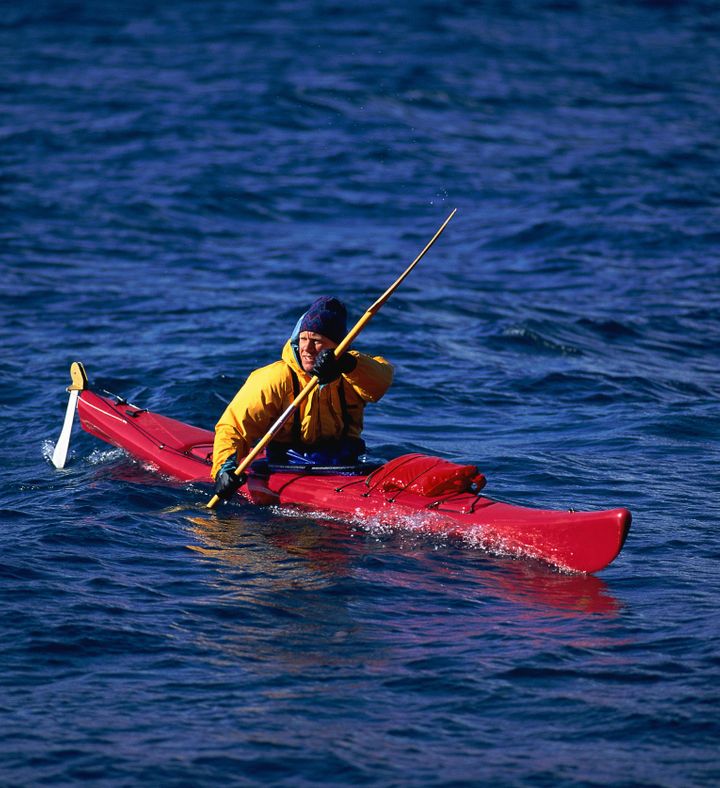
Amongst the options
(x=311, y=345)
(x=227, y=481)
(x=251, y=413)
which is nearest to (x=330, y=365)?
Answer: (x=311, y=345)

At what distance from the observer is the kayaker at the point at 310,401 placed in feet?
23.2

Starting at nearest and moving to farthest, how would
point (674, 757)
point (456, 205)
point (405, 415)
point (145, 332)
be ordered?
1. point (674, 757)
2. point (405, 415)
3. point (145, 332)
4. point (456, 205)

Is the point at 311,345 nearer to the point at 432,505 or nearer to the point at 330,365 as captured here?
the point at 330,365

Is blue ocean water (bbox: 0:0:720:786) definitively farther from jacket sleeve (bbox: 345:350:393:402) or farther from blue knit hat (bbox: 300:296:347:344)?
blue knit hat (bbox: 300:296:347:344)

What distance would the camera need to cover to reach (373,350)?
12.1 metres

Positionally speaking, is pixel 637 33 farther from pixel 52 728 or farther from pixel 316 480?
pixel 52 728

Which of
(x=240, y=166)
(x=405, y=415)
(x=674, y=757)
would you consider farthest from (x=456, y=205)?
(x=674, y=757)

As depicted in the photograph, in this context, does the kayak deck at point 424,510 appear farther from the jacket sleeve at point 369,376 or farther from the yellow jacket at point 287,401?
the jacket sleeve at point 369,376

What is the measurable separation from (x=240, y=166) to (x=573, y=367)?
386 inches

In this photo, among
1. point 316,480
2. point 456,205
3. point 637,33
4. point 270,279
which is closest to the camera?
point 316,480

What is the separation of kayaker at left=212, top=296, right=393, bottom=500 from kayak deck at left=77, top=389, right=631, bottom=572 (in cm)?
22

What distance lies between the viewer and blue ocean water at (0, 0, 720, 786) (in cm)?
486

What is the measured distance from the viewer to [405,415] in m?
10.3

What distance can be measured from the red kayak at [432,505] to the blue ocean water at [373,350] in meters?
0.12
